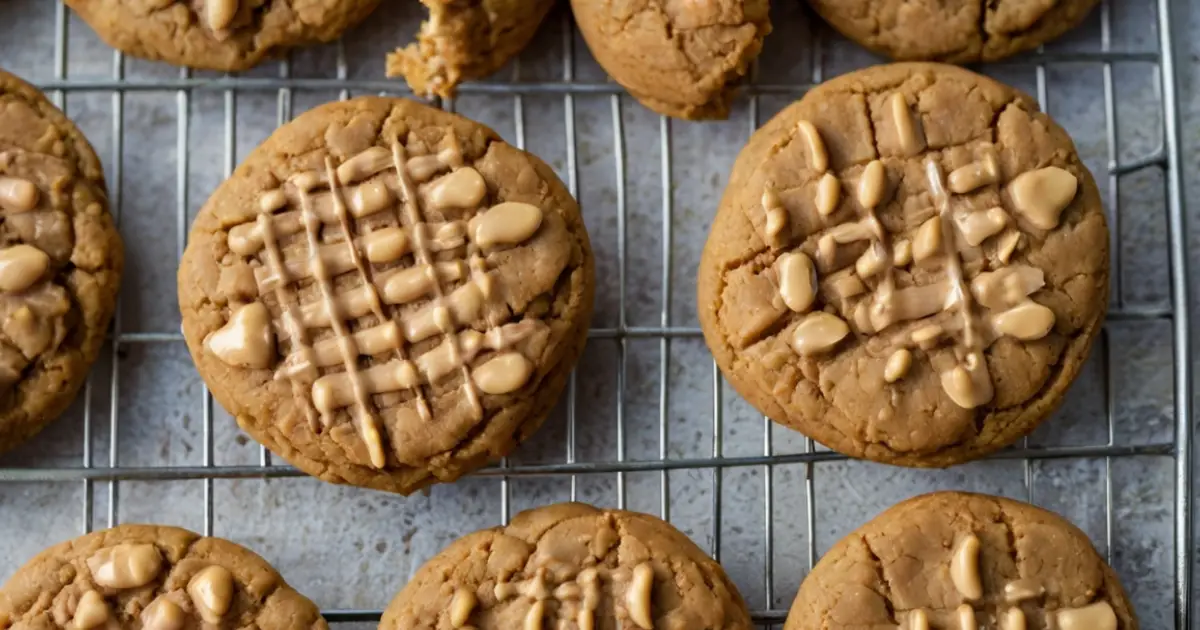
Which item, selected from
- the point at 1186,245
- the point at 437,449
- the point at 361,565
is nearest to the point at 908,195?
the point at 1186,245

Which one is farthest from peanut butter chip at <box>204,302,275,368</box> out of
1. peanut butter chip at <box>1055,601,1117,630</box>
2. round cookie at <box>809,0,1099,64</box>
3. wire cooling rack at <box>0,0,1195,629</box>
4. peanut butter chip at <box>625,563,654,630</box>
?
peanut butter chip at <box>1055,601,1117,630</box>

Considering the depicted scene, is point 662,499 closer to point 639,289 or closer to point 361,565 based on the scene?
point 639,289

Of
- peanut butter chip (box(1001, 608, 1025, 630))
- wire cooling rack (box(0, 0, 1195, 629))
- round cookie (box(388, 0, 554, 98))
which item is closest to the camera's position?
peanut butter chip (box(1001, 608, 1025, 630))

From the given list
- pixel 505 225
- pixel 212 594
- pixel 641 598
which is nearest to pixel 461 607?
pixel 641 598

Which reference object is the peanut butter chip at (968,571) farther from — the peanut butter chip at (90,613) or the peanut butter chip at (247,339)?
the peanut butter chip at (90,613)

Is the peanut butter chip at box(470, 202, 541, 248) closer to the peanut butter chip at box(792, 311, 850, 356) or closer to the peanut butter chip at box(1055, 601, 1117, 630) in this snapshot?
the peanut butter chip at box(792, 311, 850, 356)

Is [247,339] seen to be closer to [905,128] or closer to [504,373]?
[504,373]

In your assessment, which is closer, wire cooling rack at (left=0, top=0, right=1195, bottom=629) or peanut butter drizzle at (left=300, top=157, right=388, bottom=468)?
peanut butter drizzle at (left=300, top=157, right=388, bottom=468)

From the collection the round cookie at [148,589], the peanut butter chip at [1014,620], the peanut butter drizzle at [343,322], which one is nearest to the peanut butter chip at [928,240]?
the peanut butter chip at [1014,620]
